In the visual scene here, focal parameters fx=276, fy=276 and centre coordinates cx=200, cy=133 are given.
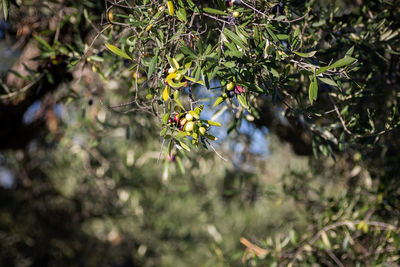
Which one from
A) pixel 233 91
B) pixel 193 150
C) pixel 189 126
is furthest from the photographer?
pixel 193 150

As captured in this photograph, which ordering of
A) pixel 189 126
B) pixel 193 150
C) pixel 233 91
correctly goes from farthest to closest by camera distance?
1. pixel 193 150
2. pixel 233 91
3. pixel 189 126

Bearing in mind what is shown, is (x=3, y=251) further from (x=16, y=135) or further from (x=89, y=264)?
(x=16, y=135)

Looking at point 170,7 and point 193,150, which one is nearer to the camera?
point 170,7

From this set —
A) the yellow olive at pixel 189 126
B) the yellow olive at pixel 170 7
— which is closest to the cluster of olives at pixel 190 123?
the yellow olive at pixel 189 126

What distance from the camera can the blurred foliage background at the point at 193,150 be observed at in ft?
4.09

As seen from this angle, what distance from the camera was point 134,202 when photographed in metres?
3.30

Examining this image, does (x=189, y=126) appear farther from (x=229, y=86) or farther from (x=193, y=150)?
(x=193, y=150)

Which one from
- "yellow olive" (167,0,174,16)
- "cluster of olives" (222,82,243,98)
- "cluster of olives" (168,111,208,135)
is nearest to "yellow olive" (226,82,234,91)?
"cluster of olives" (222,82,243,98)

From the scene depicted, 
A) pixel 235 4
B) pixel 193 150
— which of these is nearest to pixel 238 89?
pixel 235 4

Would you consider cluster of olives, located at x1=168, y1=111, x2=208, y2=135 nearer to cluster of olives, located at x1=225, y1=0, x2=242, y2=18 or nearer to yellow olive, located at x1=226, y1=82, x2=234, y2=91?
yellow olive, located at x1=226, y1=82, x2=234, y2=91

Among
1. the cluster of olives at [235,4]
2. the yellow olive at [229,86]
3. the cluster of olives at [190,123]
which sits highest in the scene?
the cluster of olives at [235,4]

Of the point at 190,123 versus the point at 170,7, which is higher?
the point at 170,7

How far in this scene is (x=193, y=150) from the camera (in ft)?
8.85

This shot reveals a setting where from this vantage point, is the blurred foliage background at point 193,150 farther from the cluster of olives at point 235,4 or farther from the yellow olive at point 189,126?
the yellow olive at point 189,126
